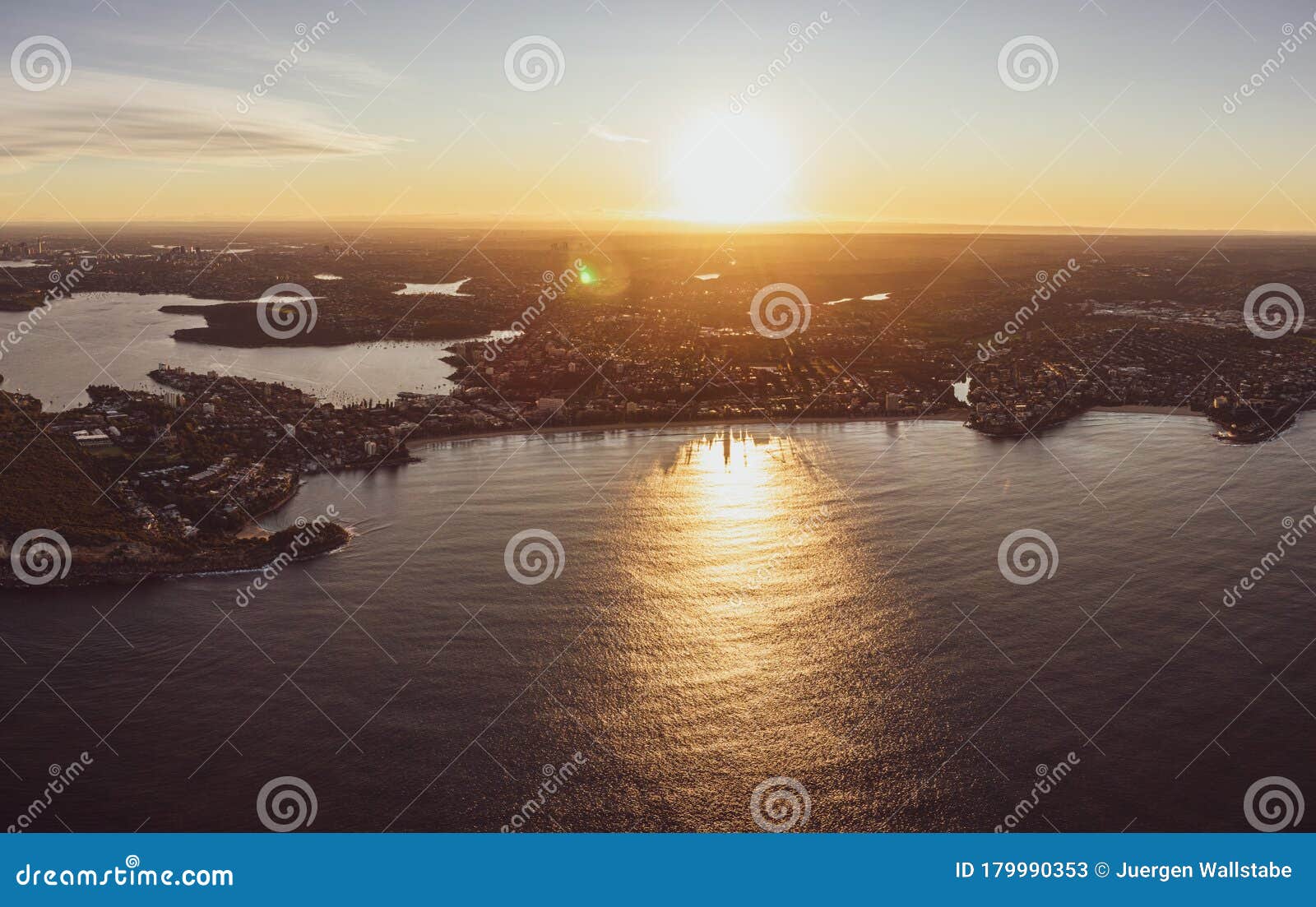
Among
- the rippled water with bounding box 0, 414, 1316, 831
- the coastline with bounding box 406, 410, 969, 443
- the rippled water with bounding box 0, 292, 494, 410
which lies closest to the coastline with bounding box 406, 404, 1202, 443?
the coastline with bounding box 406, 410, 969, 443

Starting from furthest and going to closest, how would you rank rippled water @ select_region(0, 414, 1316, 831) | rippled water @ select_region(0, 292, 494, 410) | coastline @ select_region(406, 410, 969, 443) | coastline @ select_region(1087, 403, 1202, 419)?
rippled water @ select_region(0, 292, 494, 410) < coastline @ select_region(1087, 403, 1202, 419) < coastline @ select_region(406, 410, 969, 443) < rippled water @ select_region(0, 414, 1316, 831)

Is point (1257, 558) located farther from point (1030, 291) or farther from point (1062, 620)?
point (1030, 291)

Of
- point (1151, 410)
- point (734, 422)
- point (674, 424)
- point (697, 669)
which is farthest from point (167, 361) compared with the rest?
point (1151, 410)

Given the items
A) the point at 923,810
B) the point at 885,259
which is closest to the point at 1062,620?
the point at 923,810

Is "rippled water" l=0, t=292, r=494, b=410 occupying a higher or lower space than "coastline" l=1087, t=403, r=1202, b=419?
lower

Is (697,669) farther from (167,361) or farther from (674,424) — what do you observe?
(167,361)

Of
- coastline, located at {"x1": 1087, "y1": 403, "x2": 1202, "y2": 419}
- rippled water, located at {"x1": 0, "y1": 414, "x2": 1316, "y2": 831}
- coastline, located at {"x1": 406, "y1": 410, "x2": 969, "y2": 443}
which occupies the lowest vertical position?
rippled water, located at {"x1": 0, "y1": 414, "x2": 1316, "y2": 831}

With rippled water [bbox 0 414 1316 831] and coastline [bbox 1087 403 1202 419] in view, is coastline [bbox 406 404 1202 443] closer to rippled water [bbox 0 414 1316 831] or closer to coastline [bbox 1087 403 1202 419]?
coastline [bbox 1087 403 1202 419]
